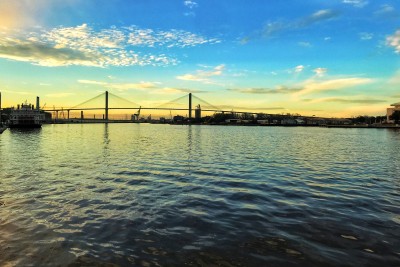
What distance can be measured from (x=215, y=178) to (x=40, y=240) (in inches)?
430

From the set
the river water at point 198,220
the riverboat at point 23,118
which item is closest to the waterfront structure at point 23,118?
the riverboat at point 23,118

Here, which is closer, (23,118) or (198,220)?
(198,220)

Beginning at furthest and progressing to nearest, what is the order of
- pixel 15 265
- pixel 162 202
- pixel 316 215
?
pixel 162 202
pixel 316 215
pixel 15 265

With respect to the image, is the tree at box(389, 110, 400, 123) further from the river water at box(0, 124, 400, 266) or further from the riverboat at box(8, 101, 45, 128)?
the river water at box(0, 124, 400, 266)

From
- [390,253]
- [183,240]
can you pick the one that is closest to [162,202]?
[183,240]

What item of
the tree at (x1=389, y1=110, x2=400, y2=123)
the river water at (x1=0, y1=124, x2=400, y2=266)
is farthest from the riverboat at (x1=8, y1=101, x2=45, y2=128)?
the tree at (x1=389, y1=110, x2=400, y2=123)

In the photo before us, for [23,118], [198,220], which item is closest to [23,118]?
[23,118]

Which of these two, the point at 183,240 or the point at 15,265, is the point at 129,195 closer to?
the point at 183,240

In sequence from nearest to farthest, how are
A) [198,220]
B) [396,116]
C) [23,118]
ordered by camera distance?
[198,220], [23,118], [396,116]

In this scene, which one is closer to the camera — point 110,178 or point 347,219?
point 347,219

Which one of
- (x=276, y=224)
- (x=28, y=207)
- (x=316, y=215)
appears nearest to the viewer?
(x=276, y=224)

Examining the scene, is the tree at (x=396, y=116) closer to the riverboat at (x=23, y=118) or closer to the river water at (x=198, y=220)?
the riverboat at (x=23, y=118)

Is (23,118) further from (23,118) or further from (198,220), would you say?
(198,220)

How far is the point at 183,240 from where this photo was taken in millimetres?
8227
